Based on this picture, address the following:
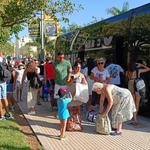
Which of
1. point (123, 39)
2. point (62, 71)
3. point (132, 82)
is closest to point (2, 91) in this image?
point (62, 71)

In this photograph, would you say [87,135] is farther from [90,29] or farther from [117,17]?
[90,29]

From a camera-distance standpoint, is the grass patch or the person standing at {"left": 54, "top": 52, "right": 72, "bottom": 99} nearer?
the grass patch

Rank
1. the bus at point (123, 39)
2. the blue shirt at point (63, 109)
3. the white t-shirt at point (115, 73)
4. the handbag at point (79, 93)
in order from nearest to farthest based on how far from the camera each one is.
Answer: the blue shirt at point (63, 109)
the handbag at point (79, 93)
the bus at point (123, 39)
the white t-shirt at point (115, 73)

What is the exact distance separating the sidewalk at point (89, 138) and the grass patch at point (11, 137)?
1.38 feet

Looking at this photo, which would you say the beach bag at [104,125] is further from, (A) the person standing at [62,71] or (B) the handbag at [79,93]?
(A) the person standing at [62,71]

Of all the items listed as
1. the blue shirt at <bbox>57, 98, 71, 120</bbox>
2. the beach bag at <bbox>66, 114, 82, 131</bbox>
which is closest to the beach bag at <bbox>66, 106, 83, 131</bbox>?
the beach bag at <bbox>66, 114, 82, 131</bbox>

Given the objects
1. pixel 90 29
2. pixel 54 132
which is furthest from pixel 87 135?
pixel 90 29

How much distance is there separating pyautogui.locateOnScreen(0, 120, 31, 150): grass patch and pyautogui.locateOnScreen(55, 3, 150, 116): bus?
446 cm

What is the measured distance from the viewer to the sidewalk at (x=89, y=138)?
9.54 m

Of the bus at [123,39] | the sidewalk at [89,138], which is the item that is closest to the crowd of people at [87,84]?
the sidewalk at [89,138]

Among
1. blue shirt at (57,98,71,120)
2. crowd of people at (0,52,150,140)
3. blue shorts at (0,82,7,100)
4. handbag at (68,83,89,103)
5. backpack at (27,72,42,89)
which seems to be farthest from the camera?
backpack at (27,72,42,89)

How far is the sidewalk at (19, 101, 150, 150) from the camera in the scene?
954 centimetres

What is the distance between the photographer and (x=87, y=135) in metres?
10.8

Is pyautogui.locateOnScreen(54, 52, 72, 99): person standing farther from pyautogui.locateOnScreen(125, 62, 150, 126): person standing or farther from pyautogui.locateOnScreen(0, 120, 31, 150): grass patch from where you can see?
pyautogui.locateOnScreen(0, 120, 31, 150): grass patch
